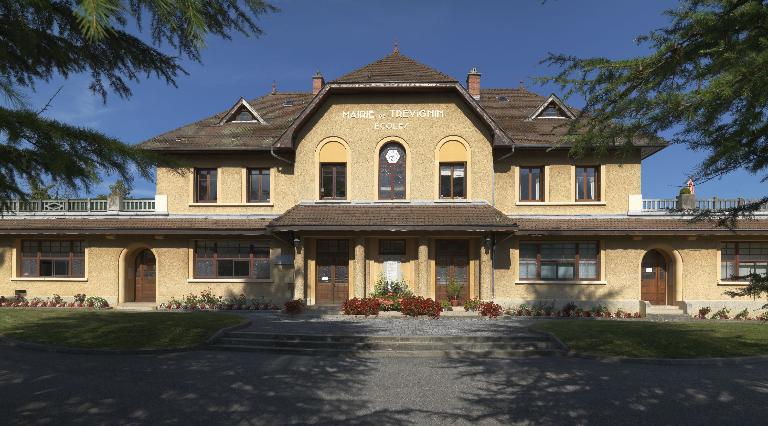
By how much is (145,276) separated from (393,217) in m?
11.8

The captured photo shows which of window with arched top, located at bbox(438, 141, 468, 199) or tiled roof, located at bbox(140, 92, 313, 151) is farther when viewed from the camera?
tiled roof, located at bbox(140, 92, 313, 151)

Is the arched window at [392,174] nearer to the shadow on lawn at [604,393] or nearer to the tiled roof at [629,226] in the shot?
the tiled roof at [629,226]

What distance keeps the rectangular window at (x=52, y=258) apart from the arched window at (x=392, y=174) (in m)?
13.6

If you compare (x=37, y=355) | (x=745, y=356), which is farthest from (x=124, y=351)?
(x=745, y=356)

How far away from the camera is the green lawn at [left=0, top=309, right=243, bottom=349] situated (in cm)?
1235

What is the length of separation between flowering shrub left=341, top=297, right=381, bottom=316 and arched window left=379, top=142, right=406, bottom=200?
4.52 metres

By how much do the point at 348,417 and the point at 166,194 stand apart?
54.7 ft

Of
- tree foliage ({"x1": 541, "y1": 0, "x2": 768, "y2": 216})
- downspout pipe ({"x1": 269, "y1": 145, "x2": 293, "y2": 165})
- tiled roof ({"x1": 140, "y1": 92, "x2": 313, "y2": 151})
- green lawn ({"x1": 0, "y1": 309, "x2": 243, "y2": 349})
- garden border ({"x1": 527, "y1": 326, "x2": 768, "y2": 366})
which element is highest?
tiled roof ({"x1": 140, "y1": 92, "x2": 313, "y2": 151})

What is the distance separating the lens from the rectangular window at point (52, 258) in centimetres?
2127

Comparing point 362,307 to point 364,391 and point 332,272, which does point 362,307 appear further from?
point 364,391

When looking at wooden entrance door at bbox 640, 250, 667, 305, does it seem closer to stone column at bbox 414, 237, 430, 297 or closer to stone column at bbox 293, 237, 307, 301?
stone column at bbox 414, 237, 430, 297

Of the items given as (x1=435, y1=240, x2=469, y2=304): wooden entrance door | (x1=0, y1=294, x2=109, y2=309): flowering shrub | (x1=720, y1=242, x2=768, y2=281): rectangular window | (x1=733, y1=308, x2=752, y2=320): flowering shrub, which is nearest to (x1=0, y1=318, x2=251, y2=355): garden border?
(x1=0, y1=294, x2=109, y2=309): flowering shrub

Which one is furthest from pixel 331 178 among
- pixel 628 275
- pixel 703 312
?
pixel 703 312

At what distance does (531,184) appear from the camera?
2055cm
